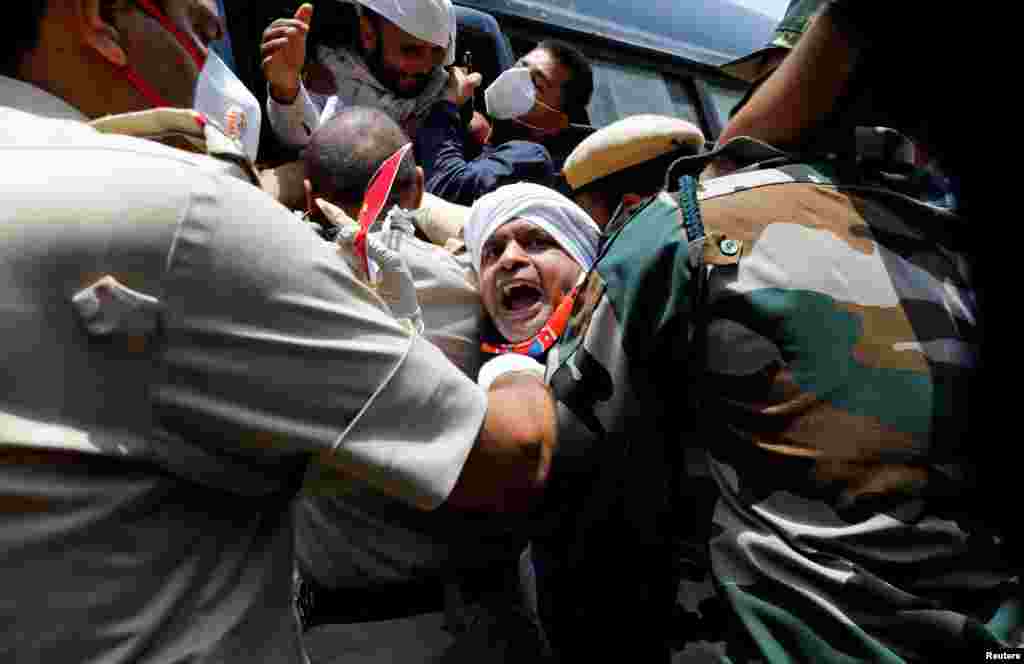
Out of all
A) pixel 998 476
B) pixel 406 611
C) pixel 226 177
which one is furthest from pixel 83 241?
pixel 406 611

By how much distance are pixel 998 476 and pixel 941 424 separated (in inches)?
4.2

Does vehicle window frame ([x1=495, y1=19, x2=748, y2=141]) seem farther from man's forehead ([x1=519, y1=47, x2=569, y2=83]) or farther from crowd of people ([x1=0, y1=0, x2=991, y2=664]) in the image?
crowd of people ([x1=0, y1=0, x2=991, y2=664])

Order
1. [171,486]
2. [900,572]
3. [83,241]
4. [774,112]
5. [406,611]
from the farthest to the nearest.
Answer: [406,611] < [774,112] < [900,572] < [171,486] < [83,241]

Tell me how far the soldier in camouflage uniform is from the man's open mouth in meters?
0.76

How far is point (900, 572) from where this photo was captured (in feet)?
3.15

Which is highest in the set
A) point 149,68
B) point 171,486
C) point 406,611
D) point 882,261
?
point 882,261

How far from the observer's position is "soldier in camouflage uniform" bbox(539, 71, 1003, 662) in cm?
95

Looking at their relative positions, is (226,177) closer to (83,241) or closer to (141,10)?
(83,241)

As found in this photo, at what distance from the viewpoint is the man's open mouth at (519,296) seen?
1970mm

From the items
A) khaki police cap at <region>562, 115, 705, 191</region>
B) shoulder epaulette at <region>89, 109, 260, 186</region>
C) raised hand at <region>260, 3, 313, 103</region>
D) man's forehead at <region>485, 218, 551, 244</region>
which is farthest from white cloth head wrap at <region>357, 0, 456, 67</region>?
shoulder epaulette at <region>89, 109, 260, 186</region>

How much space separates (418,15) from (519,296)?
1.36 meters

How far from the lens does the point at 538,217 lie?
206 cm

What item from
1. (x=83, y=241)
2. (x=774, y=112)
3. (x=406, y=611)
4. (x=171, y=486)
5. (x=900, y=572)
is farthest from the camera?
(x=406, y=611)

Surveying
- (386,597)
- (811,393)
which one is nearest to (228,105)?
(386,597)
